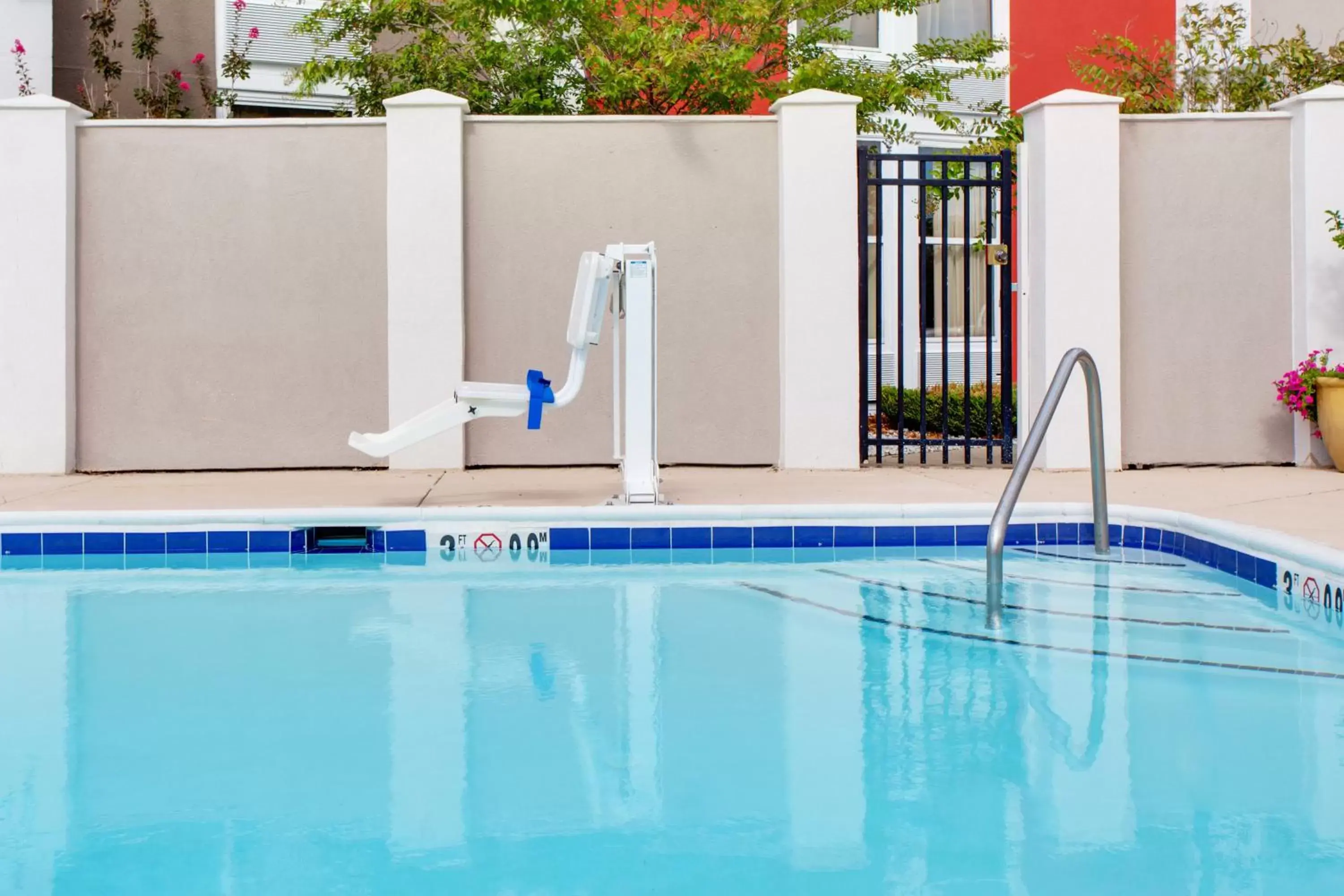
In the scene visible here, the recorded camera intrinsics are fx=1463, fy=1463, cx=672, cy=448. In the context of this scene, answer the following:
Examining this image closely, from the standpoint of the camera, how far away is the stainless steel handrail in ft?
15.5

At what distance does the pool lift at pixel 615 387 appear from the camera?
21.8 ft

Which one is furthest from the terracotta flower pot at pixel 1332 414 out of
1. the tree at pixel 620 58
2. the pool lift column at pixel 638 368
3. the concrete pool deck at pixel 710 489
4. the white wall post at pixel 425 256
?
the white wall post at pixel 425 256

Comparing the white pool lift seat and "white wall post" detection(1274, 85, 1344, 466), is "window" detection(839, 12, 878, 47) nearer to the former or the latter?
"white wall post" detection(1274, 85, 1344, 466)

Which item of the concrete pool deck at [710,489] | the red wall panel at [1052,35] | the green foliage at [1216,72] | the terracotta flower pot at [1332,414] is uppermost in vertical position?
the red wall panel at [1052,35]

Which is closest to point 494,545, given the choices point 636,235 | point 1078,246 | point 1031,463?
point 1031,463

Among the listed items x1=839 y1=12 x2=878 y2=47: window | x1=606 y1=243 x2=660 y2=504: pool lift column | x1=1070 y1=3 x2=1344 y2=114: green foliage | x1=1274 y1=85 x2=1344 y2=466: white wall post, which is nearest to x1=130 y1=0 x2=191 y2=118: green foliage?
x1=606 y1=243 x2=660 y2=504: pool lift column

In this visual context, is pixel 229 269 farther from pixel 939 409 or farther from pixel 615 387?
pixel 939 409

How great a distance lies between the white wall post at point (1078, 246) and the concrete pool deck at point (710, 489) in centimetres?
51

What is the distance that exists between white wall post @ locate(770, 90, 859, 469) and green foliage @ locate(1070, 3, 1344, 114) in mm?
2301

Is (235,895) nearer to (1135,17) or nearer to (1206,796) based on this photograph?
(1206,796)

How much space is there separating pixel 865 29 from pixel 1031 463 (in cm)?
1102

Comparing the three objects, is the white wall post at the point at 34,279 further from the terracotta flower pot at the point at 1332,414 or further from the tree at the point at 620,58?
the terracotta flower pot at the point at 1332,414

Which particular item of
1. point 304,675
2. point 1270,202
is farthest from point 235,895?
point 1270,202

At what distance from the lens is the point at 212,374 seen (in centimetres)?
854
